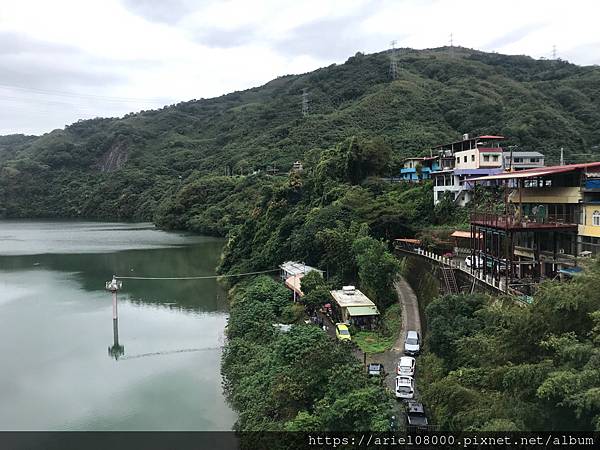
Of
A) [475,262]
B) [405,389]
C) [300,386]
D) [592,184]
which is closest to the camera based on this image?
[405,389]

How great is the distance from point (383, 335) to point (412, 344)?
2153 millimetres

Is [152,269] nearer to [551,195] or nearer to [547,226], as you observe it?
[551,195]

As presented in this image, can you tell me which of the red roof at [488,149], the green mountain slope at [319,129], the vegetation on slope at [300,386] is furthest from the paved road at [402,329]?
the green mountain slope at [319,129]

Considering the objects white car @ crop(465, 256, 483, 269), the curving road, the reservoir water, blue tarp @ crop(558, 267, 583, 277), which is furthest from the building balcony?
the reservoir water

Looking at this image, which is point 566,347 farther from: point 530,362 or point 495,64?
point 495,64

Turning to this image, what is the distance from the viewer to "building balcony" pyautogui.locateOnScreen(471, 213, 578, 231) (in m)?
15.8

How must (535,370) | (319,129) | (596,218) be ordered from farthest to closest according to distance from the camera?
(319,129) < (596,218) < (535,370)

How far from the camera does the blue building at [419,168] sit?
33600 millimetres

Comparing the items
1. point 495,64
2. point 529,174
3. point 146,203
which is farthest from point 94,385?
point 495,64

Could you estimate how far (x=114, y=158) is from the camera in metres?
121

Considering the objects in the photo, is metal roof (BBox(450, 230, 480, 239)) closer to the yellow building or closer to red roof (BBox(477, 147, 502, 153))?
the yellow building

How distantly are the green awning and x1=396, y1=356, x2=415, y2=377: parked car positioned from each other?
15.1ft

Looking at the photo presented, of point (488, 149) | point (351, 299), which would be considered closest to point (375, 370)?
point (351, 299)

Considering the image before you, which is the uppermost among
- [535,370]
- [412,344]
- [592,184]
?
[592,184]
